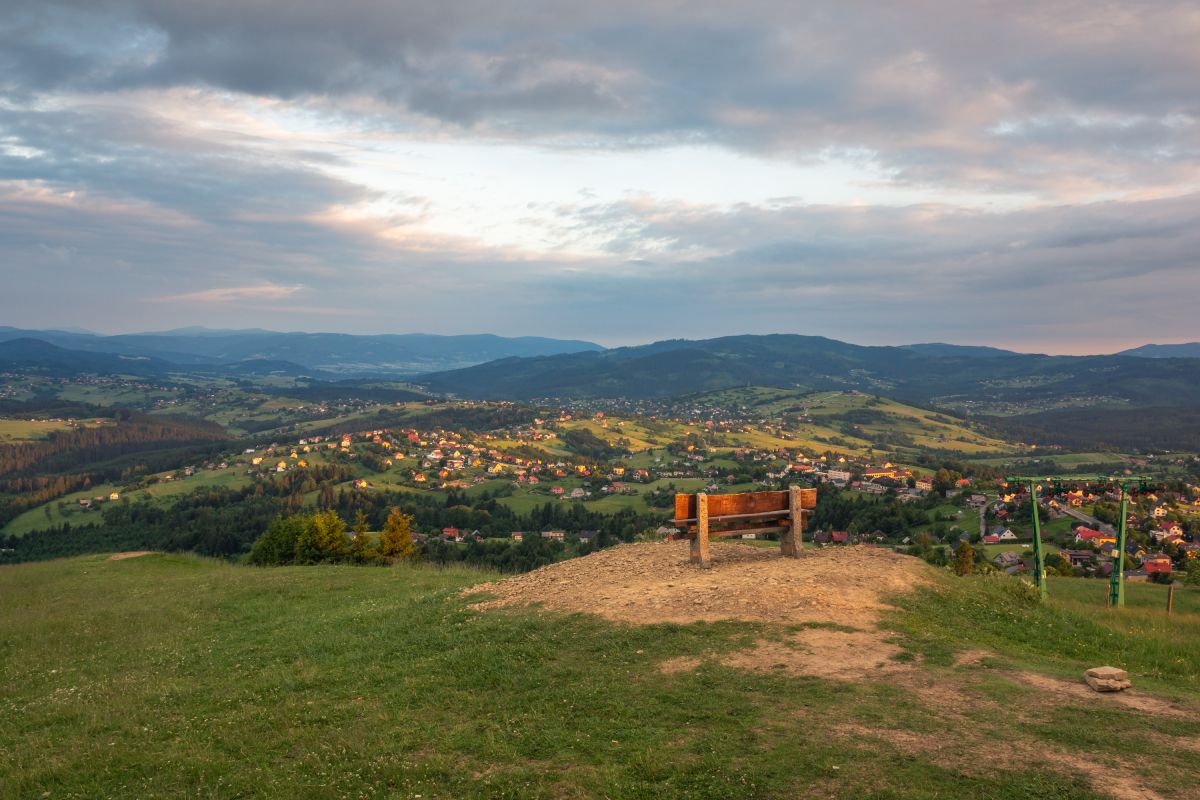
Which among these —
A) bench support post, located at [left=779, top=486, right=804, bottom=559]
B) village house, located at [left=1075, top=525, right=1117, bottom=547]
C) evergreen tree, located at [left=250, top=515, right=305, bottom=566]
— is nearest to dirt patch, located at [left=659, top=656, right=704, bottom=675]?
bench support post, located at [left=779, top=486, right=804, bottom=559]

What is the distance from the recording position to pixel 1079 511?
5566 centimetres

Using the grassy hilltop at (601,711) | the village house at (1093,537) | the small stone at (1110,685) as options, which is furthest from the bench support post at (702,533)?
the village house at (1093,537)

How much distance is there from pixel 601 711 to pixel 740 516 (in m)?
8.26

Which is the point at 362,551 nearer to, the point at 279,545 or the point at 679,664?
the point at 279,545

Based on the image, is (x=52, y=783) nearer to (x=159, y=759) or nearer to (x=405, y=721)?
(x=159, y=759)

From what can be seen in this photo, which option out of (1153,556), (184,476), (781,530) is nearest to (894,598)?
(781,530)

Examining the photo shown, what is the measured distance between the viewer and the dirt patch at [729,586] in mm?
12289

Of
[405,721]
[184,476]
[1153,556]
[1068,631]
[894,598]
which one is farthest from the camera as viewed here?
[184,476]

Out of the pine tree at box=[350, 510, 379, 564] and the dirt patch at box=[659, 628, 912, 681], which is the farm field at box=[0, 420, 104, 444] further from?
the dirt patch at box=[659, 628, 912, 681]

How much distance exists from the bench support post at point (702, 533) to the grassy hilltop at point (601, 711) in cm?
404

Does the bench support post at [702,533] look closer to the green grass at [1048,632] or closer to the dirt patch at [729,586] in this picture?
the dirt patch at [729,586]

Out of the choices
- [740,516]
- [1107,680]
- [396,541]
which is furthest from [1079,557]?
[396,541]

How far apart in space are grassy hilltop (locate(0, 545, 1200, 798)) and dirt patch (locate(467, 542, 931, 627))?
24.3 inches

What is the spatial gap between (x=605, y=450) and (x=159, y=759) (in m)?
154
